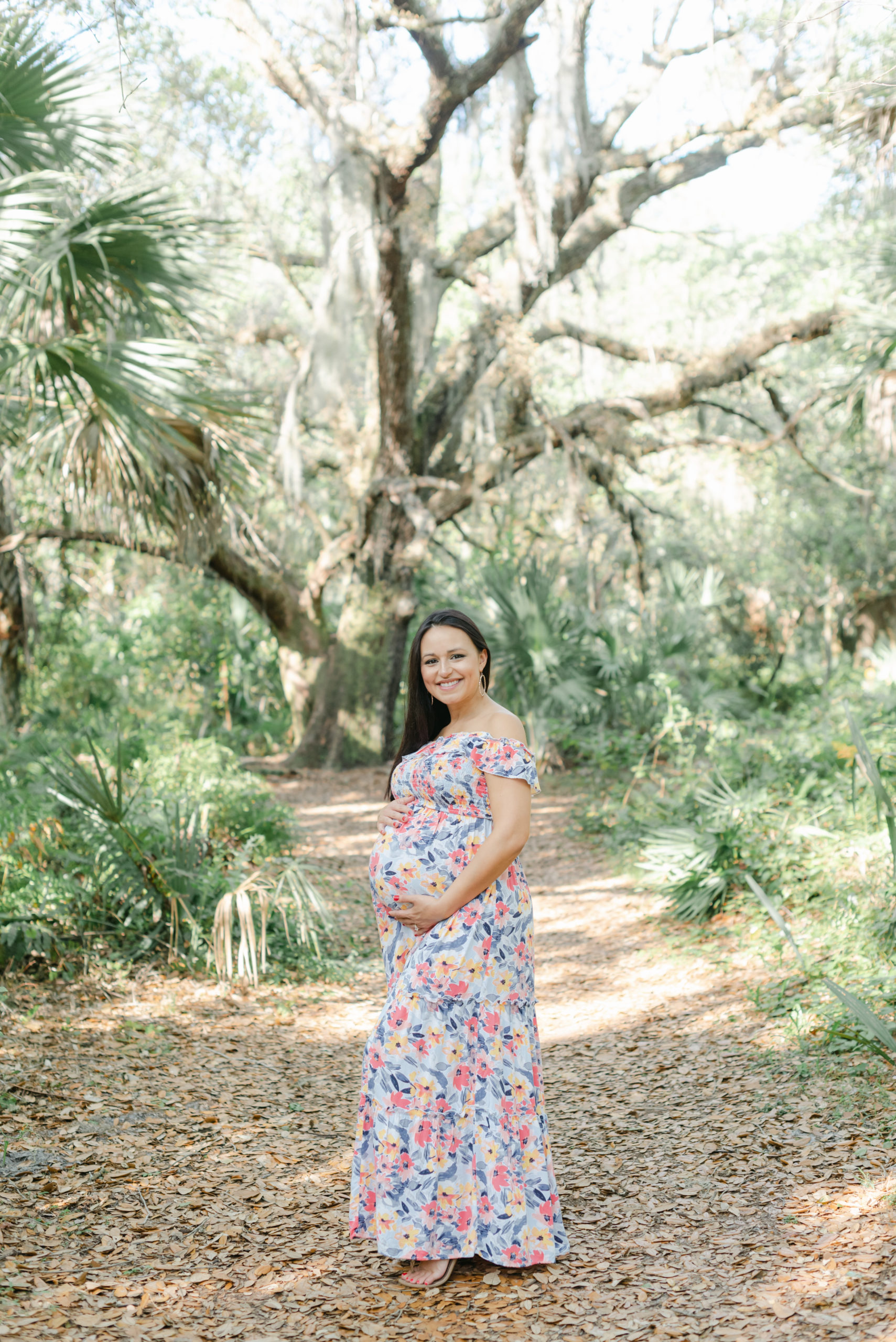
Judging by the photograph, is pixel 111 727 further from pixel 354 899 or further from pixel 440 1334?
pixel 440 1334

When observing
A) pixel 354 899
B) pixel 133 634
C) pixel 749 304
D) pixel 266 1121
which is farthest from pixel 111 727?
pixel 749 304

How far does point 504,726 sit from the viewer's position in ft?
9.63

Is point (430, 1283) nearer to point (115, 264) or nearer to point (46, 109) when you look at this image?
point (115, 264)

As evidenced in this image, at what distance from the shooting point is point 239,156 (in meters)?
13.6

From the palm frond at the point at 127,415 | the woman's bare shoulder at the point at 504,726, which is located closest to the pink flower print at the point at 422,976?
the woman's bare shoulder at the point at 504,726

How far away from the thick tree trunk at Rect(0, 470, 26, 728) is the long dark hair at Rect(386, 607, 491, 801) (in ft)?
23.9

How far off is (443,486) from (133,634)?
499 cm

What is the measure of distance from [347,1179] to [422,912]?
1236mm

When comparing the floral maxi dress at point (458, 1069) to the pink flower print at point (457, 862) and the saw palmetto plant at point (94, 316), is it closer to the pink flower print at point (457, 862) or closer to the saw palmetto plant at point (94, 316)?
the pink flower print at point (457, 862)

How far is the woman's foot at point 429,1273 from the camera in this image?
2.73 metres

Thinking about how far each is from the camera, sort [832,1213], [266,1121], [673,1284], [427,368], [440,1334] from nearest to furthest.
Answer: [440,1334] < [673,1284] < [832,1213] < [266,1121] < [427,368]

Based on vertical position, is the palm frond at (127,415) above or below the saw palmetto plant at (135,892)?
above

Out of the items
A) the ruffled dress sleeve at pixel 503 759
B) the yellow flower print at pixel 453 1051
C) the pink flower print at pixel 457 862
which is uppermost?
the ruffled dress sleeve at pixel 503 759

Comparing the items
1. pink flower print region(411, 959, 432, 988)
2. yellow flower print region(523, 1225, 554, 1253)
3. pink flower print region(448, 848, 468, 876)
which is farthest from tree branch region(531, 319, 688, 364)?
yellow flower print region(523, 1225, 554, 1253)
